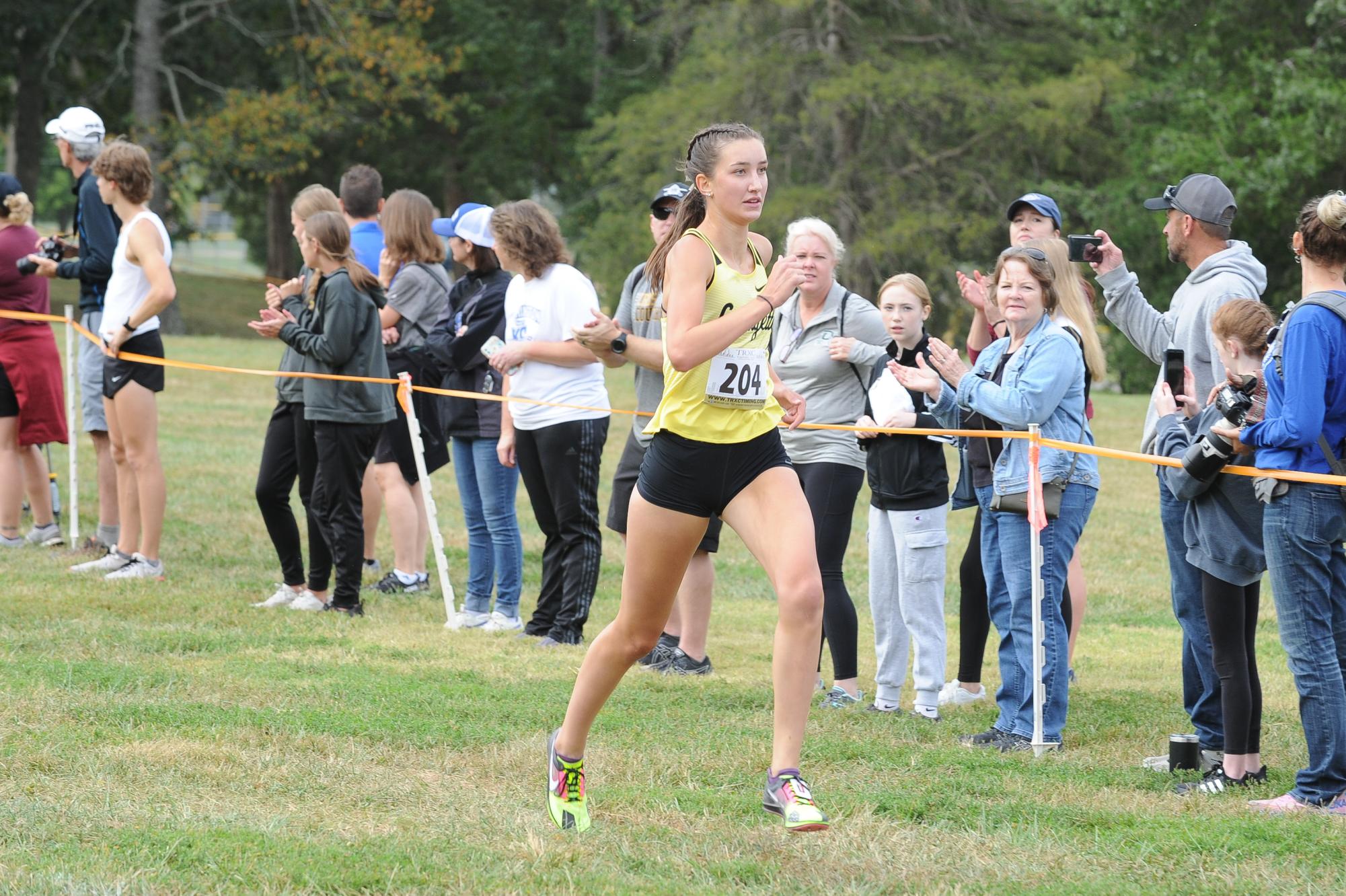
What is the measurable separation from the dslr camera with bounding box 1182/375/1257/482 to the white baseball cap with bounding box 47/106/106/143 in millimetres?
6895

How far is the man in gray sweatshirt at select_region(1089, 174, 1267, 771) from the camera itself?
5.82 meters

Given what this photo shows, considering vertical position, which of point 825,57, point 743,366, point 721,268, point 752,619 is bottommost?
point 752,619

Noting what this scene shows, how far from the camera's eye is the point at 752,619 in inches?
369

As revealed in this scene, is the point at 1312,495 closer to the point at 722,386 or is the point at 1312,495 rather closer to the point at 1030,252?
the point at 1030,252

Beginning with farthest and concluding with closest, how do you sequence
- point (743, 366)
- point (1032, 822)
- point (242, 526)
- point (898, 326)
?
point (242, 526) < point (898, 326) < point (1032, 822) < point (743, 366)

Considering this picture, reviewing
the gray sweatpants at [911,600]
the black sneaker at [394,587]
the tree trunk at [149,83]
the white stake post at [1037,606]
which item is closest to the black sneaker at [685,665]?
the gray sweatpants at [911,600]

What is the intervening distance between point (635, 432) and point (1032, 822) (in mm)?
3283

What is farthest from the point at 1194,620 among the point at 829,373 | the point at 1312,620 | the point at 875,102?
the point at 875,102

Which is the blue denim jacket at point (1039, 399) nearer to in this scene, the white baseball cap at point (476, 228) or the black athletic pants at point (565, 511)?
the black athletic pants at point (565, 511)

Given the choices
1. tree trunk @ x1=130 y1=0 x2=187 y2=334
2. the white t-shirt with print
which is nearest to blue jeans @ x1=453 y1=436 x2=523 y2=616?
the white t-shirt with print

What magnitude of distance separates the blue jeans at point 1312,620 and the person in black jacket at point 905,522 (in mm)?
1849

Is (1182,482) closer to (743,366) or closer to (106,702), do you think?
(743,366)

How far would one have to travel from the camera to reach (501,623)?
849cm

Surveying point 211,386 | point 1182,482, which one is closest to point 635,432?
point 1182,482
